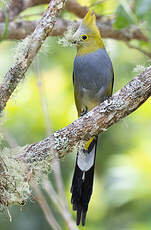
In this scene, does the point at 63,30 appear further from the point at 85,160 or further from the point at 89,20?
the point at 85,160

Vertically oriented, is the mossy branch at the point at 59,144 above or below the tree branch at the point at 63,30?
below

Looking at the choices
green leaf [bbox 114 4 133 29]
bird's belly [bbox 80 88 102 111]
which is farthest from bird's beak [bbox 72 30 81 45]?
green leaf [bbox 114 4 133 29]

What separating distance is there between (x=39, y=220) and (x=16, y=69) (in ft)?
7.99

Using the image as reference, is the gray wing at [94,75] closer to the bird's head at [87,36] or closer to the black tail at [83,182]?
the bird's head at [87,36]

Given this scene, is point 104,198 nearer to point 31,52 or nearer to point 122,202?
point 122,202

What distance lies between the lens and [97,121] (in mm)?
2342

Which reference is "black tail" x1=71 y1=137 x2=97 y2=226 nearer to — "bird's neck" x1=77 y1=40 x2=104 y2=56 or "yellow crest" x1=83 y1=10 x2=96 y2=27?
"bird's neck" x1=77 y1=40 x2=104 y2=56

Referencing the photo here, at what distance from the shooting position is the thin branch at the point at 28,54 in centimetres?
206

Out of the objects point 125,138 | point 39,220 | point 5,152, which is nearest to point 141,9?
point 5,152

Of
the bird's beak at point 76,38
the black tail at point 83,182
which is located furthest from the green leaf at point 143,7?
the black tail at point 83,182

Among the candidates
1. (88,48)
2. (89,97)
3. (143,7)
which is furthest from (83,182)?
(143,7)

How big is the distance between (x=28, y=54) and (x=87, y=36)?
3.19 ft

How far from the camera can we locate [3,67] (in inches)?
181

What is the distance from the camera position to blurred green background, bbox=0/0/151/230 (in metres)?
3.94
